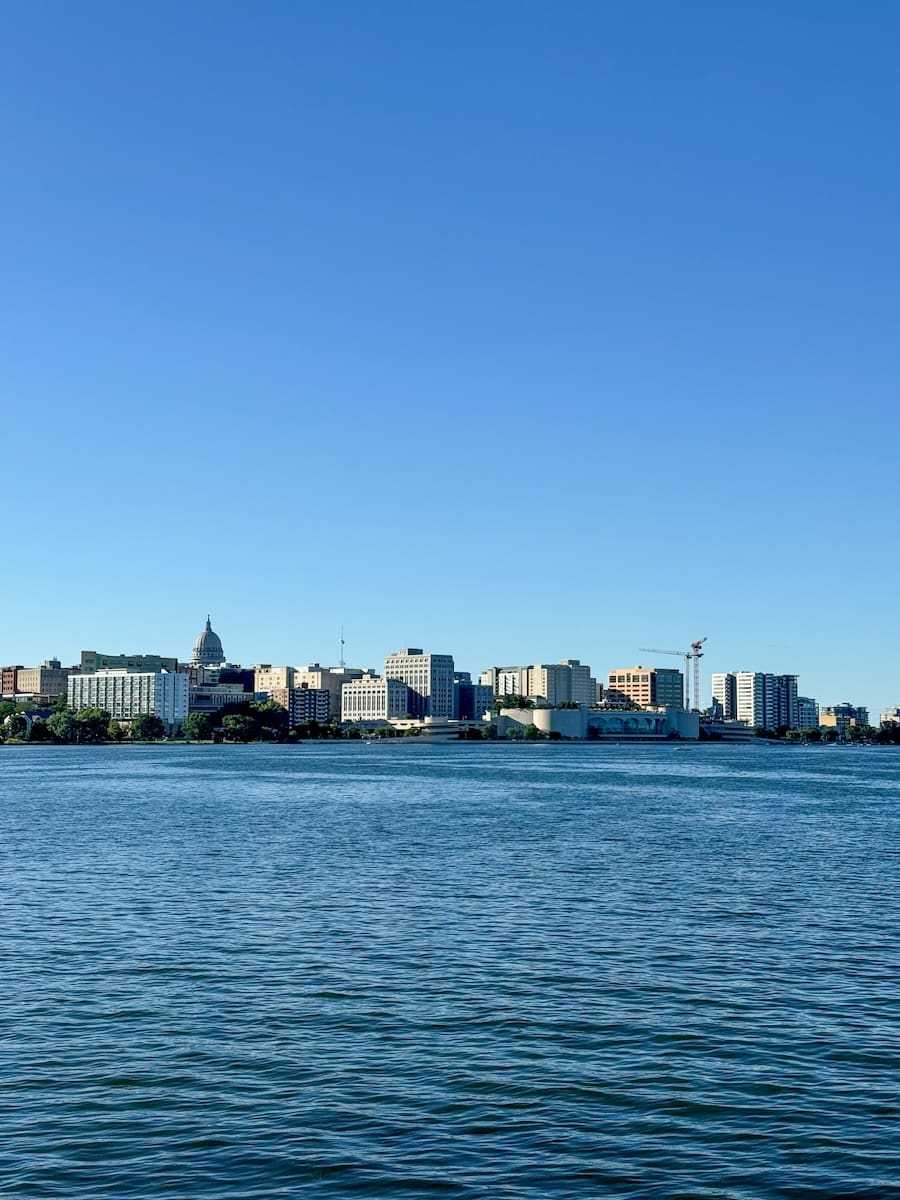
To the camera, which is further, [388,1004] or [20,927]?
[20,927]

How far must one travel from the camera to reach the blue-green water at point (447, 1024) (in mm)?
19703

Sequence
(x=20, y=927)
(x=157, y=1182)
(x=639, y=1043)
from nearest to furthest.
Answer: (x=157, y=1182)
(x=639, y=1043)
(x=20, y=927)

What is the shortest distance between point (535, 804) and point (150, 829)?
1449 inches

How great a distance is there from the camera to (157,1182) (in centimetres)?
1889

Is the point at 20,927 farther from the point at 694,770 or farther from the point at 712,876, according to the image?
the point at 694,770

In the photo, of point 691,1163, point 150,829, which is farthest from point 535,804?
point 691,1163

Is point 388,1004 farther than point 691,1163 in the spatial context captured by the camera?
Yes

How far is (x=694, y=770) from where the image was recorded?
644 feet

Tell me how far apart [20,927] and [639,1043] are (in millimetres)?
21537

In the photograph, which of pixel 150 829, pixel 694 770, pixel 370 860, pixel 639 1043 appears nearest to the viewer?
pixel 639 1043

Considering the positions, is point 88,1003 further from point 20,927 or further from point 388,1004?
point 20,927

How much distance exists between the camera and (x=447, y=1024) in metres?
27.6

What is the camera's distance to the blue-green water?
19.7 meters

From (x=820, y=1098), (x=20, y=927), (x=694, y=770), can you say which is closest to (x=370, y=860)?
(x=20, y=927)
